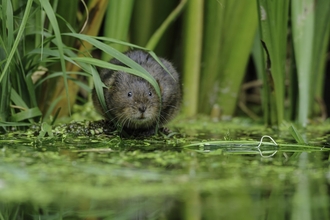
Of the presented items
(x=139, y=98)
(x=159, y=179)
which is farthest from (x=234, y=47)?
(x=159, y=179)

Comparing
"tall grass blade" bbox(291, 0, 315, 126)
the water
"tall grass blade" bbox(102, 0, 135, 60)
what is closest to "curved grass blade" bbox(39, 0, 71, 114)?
the water

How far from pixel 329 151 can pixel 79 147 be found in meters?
1.15

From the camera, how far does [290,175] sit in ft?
7.66

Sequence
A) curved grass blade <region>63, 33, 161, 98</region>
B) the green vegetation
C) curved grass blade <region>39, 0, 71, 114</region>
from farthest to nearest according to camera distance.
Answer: the green vegetation < curved grass blade <region>63, 33, 161, 98</region> < curved grass blade <region>39, 0, 71, 114</region>

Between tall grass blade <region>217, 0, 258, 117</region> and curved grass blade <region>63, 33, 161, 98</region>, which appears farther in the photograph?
tall grass blade <region>217, 0, 258, 117</region>

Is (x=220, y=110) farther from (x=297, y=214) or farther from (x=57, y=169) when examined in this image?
(x=297, y=214)

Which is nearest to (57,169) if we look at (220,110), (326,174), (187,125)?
(326,174)

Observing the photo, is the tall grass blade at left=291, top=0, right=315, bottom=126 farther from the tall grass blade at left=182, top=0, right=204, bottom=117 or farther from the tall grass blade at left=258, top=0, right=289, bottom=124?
the tall grass blade at left=182, top=0, right=204, bottom=117

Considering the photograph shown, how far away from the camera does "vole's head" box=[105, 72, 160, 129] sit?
10.5 feet

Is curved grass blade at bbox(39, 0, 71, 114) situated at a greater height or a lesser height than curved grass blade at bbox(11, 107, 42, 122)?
greater

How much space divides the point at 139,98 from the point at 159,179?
1087 mm

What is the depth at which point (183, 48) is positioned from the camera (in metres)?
4.49

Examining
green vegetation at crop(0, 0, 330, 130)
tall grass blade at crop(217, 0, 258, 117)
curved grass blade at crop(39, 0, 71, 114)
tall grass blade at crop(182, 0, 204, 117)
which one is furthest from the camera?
A: tall grass blade at crop(182, 0, 204, 117)

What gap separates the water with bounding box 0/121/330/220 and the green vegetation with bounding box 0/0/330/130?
35 centimetres
